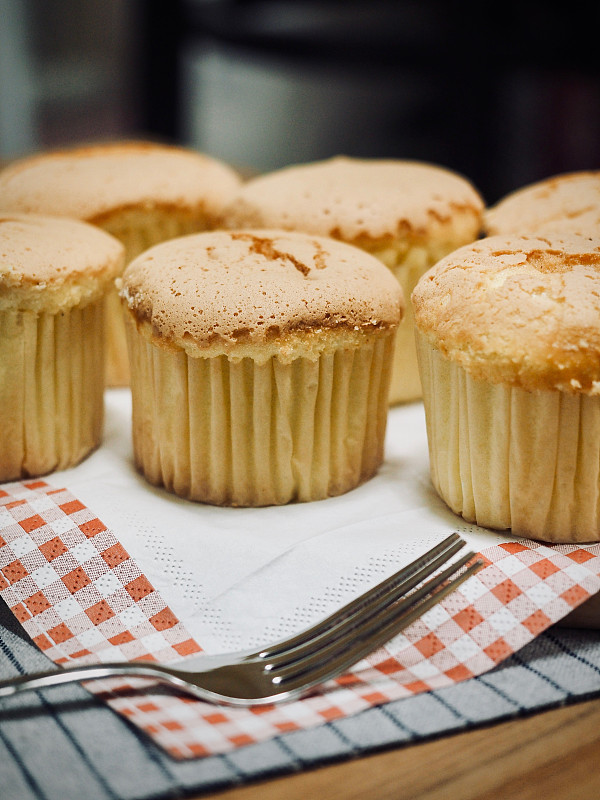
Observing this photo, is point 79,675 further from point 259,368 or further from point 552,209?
point 552,209

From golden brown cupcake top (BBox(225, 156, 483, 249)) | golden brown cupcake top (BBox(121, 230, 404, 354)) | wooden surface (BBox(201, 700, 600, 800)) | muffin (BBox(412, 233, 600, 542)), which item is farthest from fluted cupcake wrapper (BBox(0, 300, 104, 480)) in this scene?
wooden surface (BBox(201, 700, 600, 800))

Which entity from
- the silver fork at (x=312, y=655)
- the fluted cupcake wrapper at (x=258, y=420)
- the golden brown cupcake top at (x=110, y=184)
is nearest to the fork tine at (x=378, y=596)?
the silver fork at (x=312, y=655)

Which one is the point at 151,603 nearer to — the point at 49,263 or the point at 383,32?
the point at 49,263


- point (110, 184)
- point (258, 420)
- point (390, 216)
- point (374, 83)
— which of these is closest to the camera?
point (258, 420)

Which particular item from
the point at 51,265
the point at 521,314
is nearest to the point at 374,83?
the point at 51,265

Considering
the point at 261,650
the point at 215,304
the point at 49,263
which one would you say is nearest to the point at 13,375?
the point at 49,263

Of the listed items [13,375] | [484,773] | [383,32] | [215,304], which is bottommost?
[484,773]
